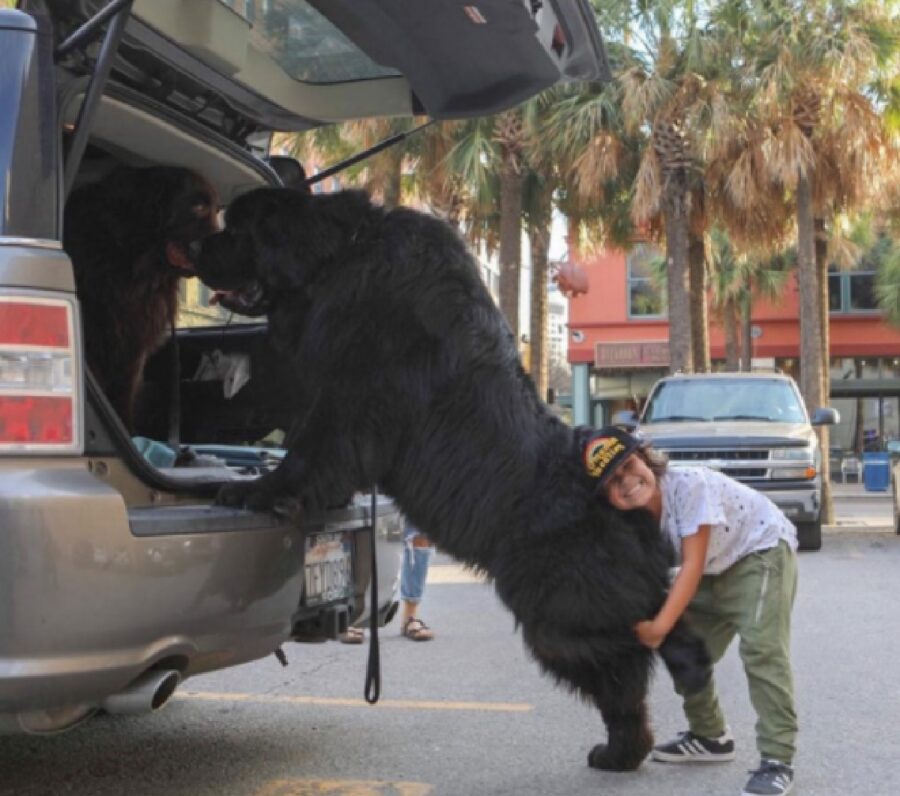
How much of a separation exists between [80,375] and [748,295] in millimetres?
26746

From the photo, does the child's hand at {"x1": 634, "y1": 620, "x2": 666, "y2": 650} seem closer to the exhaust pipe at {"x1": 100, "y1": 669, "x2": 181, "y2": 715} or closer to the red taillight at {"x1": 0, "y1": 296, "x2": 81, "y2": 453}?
the exhaust pipe at {"x1": 100, "y1": 669, "x2": 181, "y2": 715}

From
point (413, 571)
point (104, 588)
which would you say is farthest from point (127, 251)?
point (413, 571)

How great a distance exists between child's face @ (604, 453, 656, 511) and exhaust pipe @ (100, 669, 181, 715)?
1.36m

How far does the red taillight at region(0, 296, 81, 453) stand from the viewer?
9.11 ft

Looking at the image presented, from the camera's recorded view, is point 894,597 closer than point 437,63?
No

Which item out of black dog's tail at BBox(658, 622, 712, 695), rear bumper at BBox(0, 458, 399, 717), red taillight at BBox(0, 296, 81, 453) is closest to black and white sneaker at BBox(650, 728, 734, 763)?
black dog's tail at BBox(658, 622, 712, 695)

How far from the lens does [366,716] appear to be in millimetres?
5246

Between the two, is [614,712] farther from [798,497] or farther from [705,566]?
[798,497]

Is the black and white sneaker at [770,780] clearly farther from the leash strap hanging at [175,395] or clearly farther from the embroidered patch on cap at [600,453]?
the leash strap hanging at [175,395]

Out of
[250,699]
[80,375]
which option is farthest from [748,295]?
[80,375]

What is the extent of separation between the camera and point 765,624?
4004 mm

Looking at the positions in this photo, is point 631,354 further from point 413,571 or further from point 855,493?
point 413,571

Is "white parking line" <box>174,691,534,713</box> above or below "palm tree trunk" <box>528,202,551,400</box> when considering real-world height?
below

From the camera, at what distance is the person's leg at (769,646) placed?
13.0 feet
